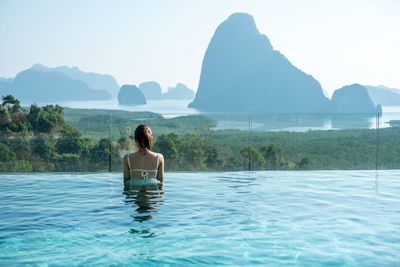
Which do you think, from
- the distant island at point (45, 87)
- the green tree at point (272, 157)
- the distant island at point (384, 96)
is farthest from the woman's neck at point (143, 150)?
the distant island at point (45, 87)

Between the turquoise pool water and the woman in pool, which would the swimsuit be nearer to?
the woman in pool

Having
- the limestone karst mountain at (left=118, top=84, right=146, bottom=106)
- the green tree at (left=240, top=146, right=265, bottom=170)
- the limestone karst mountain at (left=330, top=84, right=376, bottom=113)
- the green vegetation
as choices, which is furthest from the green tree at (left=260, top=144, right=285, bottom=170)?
the limestone karst mountain at (left=118, top=84, right=146, bottom=106)

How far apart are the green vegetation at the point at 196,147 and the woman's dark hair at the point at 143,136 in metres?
4.77

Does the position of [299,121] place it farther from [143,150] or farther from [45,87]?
[45,87]

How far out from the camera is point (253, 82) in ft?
486

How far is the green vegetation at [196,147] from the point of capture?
9.59 m

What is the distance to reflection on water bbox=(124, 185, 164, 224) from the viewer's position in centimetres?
460

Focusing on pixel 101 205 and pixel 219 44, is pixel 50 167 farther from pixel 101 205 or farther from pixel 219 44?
pixel 219 44

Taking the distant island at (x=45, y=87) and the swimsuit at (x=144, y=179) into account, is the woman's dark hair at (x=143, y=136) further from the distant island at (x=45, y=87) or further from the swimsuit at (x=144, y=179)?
the distant island at (x=45, y=87)

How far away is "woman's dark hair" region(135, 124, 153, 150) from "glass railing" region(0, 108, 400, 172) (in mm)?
4768

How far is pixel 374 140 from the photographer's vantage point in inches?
405

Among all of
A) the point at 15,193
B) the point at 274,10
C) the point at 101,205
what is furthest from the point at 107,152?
the point at 274,10

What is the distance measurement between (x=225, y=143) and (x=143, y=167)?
5585 millimetres

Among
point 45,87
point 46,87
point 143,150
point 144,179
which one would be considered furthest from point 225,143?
point 45,87
